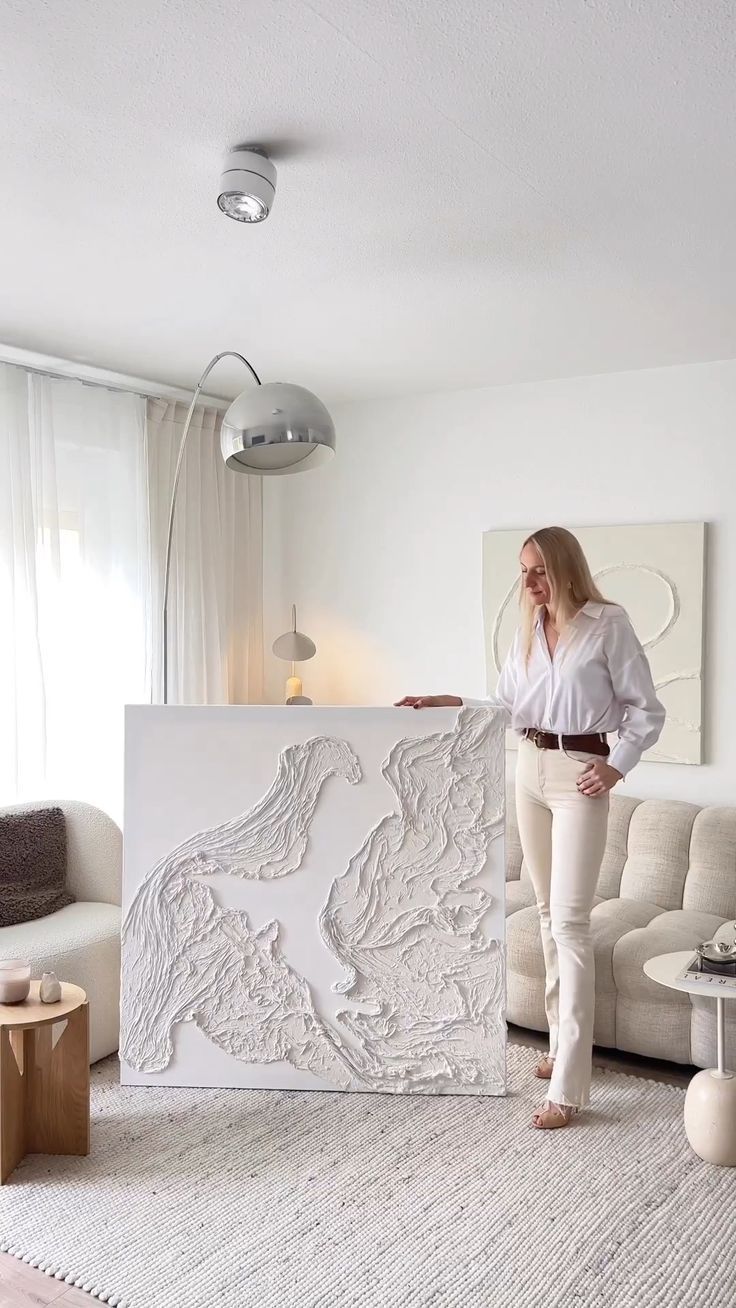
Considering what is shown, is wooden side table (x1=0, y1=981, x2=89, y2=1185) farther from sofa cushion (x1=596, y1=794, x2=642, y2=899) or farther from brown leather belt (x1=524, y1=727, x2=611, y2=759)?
sofa cushion (x1=596, y1=794, x2=642, y2=899)

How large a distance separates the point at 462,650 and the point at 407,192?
2.44 meters

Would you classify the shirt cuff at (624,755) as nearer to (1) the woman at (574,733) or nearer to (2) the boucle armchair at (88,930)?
(1) the woman at (574,733)

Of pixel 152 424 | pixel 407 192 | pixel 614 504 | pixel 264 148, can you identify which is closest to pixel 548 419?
pixel 614 504

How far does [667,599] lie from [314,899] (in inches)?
78.4

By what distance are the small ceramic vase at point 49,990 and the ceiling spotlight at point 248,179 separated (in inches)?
77.0

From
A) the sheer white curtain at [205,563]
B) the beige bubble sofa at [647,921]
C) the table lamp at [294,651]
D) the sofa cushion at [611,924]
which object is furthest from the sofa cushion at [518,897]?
the sheer white curtain at [205,563]

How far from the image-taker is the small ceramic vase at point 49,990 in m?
2.66

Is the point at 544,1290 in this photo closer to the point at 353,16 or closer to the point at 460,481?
the point at 353,16

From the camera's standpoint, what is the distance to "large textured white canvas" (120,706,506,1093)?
283 cm

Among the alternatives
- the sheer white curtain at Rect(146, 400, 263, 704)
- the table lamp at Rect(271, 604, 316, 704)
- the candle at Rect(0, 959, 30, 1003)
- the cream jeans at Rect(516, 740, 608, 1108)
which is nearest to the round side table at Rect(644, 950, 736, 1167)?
the cream jeans at Rect(516, 740, 608, 1108)

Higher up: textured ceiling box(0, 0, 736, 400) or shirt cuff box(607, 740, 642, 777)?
textured ceiling box(0, 0, 736, 400)

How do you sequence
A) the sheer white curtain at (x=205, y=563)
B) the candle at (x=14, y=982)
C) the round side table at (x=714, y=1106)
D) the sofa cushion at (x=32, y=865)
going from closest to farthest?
the round side table at (x=714, y=1106), the candle at (x=14, y=982), the sofa cushion at (x=32, y=865), the sheer white curtain at (x=205, y=563)

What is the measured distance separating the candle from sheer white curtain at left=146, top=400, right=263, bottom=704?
2.06m

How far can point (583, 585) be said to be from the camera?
2.83m
